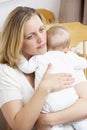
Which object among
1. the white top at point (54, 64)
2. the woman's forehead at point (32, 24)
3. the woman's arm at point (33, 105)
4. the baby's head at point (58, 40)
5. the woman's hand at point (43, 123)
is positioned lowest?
the woman's hand at point (43, 123)

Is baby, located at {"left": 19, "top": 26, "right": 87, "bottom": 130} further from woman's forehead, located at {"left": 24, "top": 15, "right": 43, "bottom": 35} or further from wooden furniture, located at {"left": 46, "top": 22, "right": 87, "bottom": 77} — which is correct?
wooden furniture, located at {"left": 46, "top": 22, "right": 87, "bottom": 77}

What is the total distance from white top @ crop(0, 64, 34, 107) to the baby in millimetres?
40

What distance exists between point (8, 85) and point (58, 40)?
282mm

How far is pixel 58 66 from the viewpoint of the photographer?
1119 millimetres

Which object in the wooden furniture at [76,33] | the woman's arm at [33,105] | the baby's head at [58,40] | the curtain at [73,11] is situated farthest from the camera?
the curtain at [73,11]

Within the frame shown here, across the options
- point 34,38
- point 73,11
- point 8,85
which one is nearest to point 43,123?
point 8,85

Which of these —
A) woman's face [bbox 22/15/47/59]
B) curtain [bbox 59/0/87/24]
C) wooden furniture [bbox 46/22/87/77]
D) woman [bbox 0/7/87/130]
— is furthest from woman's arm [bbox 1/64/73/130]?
curtain [bbox 59/0/87/24]

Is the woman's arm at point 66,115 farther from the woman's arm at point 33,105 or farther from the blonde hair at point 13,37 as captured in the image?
the blonde hair at point 13,37

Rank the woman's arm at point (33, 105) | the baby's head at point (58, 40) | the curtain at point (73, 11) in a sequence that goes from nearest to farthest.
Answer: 1. the woman's arm at point (33, 105)
2. the baby's head at point (58, 40)
3. the curtain at point (73, 11)

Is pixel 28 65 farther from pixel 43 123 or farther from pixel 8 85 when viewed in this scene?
pixel 43 123

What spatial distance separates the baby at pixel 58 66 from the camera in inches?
42.1

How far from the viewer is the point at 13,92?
3.59ft

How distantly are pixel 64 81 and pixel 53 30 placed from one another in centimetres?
25

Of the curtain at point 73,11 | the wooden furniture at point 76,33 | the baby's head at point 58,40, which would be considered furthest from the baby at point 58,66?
the curtain at point 73,11
